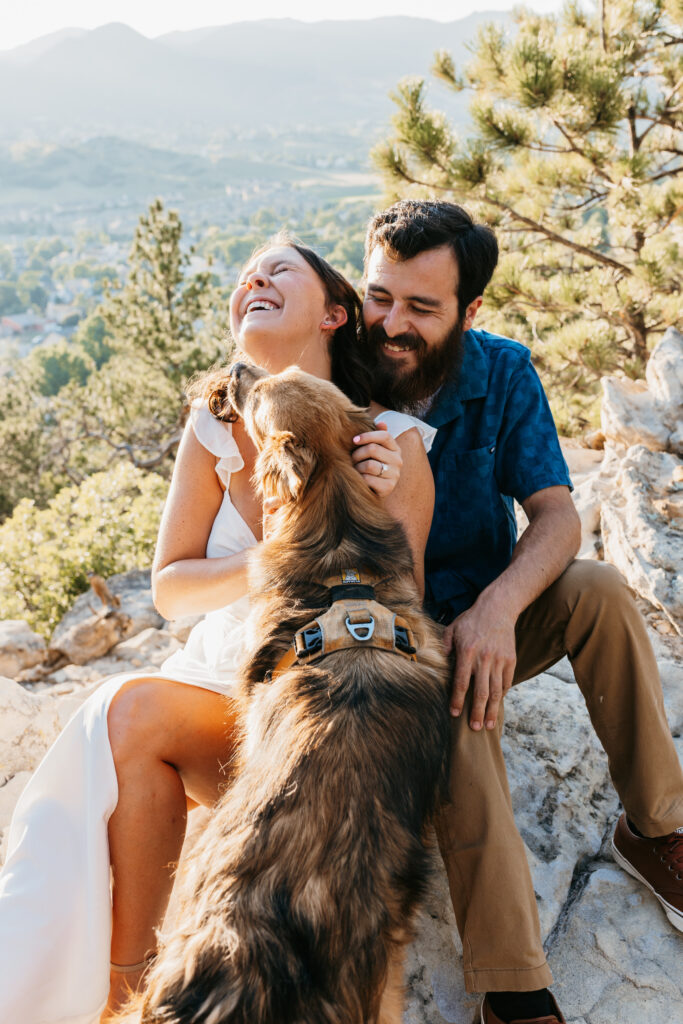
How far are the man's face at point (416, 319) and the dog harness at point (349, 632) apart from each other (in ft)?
4.34

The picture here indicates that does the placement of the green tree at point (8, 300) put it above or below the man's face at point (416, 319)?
below

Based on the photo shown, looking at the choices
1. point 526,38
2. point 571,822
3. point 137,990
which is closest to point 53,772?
point 137,990

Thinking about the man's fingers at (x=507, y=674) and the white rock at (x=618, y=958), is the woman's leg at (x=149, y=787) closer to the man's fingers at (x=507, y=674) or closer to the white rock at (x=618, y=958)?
the man's fingers at (x=507, y=674)

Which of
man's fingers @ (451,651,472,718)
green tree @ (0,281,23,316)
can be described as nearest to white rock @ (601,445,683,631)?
man's fingers @ (451,651,472,718)

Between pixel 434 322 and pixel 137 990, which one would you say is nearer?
pixel 137 990

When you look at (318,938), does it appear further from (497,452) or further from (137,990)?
(497,452)

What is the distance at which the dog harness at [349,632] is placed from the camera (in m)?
1.95

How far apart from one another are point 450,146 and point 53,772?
7.19m

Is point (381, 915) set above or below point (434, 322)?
below

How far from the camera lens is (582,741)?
10.2 ft

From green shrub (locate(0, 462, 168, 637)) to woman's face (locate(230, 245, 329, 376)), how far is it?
679cm

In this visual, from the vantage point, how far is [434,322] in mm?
3041

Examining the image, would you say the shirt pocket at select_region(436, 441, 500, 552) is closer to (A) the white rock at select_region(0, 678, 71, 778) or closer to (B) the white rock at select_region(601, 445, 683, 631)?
(B) the white rock at select_region(601, 445, 683, 631)

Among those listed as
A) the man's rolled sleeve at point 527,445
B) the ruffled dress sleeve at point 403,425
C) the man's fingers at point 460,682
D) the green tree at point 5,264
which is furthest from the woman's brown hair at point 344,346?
the green tree at point 5,264
